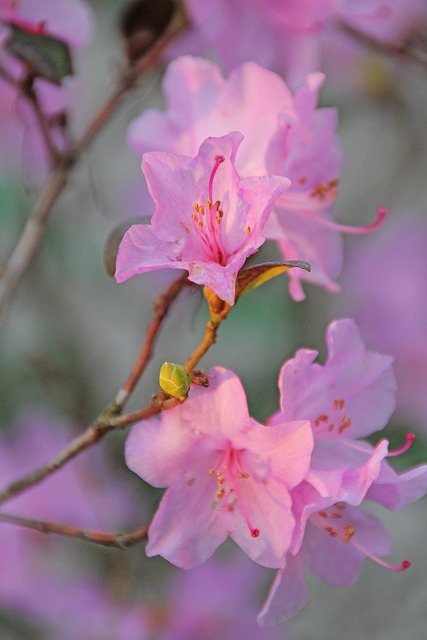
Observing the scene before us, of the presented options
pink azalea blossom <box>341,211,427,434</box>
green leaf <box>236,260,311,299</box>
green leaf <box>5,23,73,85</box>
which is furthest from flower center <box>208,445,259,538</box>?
pink azalea blossom <box>341,211,427,434</box>

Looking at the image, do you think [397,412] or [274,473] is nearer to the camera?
[274,473]

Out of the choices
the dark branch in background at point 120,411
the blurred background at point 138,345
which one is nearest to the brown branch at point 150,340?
the dark branch in background at point 120,411

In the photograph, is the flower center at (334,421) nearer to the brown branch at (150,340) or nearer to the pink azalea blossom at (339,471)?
the pink azalea blossom at (339,471)

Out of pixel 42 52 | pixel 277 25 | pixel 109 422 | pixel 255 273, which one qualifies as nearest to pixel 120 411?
pixel 109 422

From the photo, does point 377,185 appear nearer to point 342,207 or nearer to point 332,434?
point 342,207

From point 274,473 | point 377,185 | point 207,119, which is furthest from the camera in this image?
point 377,185

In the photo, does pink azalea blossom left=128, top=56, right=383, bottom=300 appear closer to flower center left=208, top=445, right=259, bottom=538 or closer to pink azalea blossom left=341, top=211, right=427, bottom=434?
flower center left=208, top=445, right=259, bottom=538

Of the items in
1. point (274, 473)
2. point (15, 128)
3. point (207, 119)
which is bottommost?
point (15, 128)

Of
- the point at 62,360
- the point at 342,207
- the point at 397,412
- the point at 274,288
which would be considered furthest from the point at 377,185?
the point at 62,360
